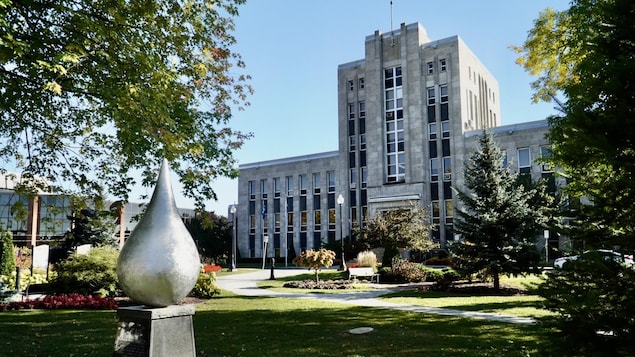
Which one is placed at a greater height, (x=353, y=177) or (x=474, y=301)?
(x=353, y=177)

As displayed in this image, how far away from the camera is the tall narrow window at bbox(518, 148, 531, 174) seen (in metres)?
44.6

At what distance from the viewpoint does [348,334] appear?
10.0 meters

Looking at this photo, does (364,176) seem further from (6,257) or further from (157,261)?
(157,261)

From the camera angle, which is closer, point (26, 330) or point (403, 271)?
point (26, 330)

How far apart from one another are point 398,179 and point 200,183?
1652 inches

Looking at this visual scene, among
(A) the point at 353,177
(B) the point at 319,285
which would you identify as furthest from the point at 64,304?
(A) the point at 353,177

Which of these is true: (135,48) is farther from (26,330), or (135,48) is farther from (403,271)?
(403,271)

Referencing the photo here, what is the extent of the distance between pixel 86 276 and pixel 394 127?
38974 mm

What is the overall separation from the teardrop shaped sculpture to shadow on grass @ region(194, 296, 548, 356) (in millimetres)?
3188

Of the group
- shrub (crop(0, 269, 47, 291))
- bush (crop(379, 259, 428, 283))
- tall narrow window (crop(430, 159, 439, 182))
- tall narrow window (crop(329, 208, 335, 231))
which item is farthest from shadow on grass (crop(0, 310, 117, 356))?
tall narrow window (crop(329, 208, 335, 231))

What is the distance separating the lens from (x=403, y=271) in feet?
82.7

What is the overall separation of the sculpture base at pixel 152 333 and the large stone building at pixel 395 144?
1621 inches

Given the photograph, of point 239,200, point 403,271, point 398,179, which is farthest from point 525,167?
point 239,200

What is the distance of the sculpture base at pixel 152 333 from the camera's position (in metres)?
5.36
